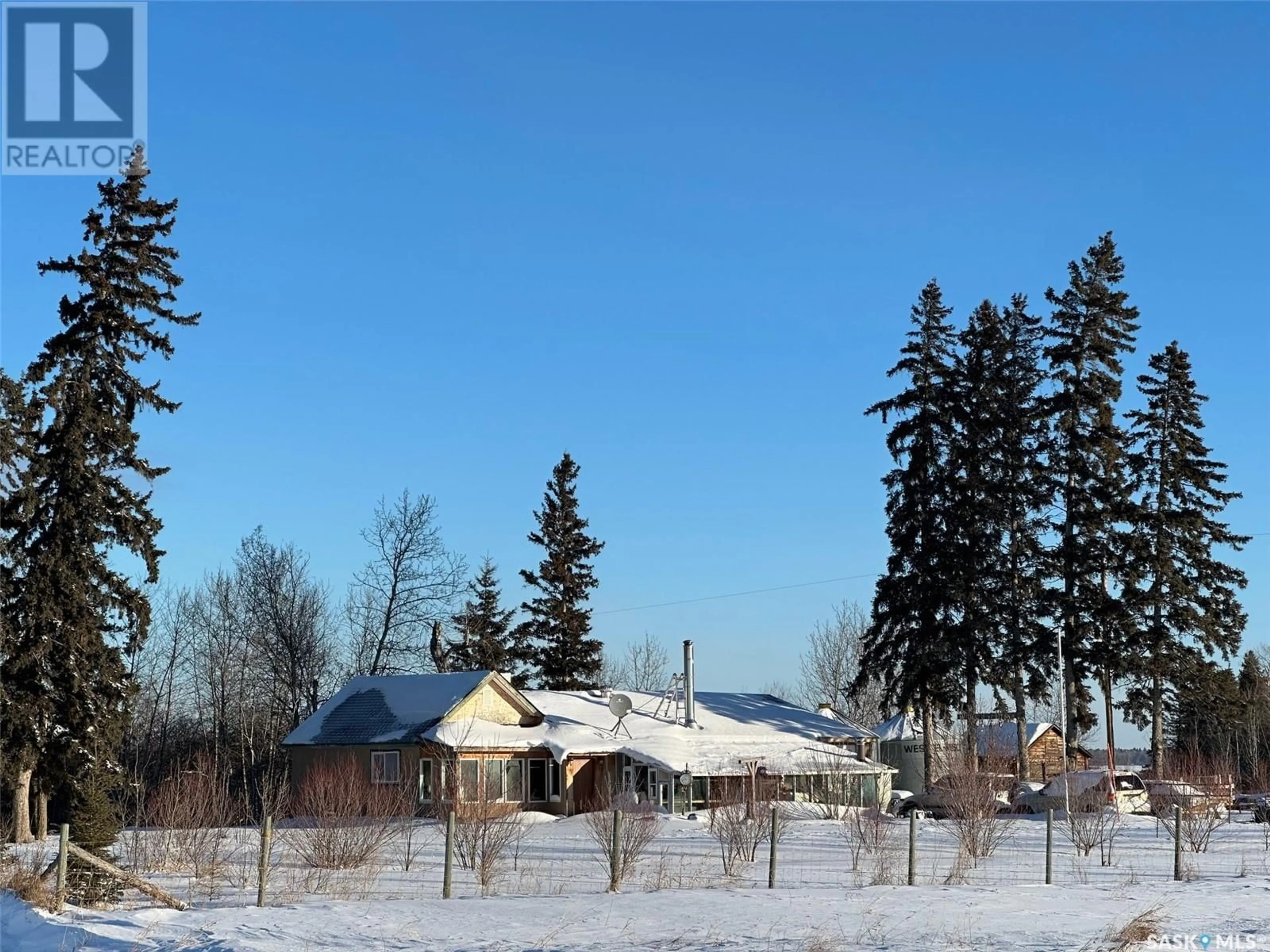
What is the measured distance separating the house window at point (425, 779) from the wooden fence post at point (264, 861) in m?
24.5

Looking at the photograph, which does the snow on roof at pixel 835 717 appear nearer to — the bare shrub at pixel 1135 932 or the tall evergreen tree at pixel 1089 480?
the tall evergreen tree at pixel 1089 480

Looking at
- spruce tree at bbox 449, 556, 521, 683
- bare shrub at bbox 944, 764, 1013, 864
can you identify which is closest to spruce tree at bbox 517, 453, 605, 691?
spruce tree at bbox 449, 556, 521, 683

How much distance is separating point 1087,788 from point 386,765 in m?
22.1

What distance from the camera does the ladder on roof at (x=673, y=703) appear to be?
4916 centimetres

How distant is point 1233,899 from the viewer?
1881 cm

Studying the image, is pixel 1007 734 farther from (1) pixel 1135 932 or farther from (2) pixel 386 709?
(1) pixel 1135 932

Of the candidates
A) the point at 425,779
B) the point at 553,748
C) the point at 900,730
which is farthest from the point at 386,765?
the point at 900,730

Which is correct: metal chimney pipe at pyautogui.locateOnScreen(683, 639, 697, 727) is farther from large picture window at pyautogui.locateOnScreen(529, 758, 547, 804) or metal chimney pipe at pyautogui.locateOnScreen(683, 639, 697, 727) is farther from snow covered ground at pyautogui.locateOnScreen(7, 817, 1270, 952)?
snow covered ground at pyautogui.locateOnScreen(7, 817, 1270, 952)

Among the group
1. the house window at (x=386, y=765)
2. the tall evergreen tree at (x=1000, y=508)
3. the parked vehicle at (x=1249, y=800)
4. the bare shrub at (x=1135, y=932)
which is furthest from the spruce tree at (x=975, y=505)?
the bare shrub at (x=1135, y=932)

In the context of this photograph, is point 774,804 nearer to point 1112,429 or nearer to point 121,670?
point 121,670

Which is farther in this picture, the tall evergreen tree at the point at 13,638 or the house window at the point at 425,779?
the house window at the point at 425,779

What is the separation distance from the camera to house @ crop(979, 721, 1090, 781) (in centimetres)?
5688

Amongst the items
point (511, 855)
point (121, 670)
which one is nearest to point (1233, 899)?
point (511, 855)

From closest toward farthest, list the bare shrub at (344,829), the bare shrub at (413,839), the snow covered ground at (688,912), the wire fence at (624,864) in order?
1. the snow covered ground at (688,912)
2. the wire fence at (624,864)
3. the bare shrub at (344,829)
4. the bare shrub at (413,839)
